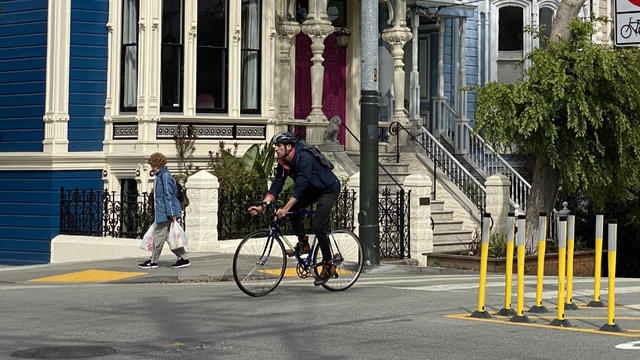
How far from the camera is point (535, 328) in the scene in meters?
10.4

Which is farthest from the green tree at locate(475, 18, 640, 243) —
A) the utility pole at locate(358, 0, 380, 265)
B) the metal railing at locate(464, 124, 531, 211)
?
the metal railing at locate(464, 124, 531, 211)

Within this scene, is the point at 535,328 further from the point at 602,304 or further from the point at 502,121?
the point at 502,121

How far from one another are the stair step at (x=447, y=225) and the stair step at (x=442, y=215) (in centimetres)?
15

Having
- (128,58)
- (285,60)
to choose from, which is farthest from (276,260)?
(285,60)

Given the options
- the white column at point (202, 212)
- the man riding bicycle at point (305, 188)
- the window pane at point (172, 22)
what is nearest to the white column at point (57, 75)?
the window pane at point (172, 22)

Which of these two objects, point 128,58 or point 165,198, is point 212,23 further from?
point 165,198

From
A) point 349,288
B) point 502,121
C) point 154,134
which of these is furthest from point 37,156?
point 349,288

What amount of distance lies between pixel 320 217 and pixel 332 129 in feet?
38.2

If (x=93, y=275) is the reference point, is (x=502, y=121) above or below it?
above

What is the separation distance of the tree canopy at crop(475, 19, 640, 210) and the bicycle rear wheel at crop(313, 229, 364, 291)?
23.7ft

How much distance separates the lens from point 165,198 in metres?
16.9

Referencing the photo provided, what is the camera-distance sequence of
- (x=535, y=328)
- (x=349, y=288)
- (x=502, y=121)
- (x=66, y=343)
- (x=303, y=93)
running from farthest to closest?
1. (x=303, y=93)
2. (x=502, y=121)
3. (x=349, y=288)
4. (x=535, y=328)
5. (x=66, y=343)

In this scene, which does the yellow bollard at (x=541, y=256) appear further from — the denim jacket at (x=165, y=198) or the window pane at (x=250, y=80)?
the window pane at (x=250, y=80)

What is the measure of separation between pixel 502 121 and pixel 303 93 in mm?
6522
